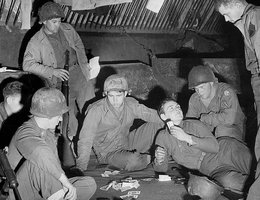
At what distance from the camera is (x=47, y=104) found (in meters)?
4.11

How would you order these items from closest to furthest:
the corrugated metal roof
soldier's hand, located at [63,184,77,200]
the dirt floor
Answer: soldier's hand, located at [63,184,77,200], the dirt floor, the corrugated metal roof

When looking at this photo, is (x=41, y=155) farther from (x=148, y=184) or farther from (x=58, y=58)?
(x=58, y=58)

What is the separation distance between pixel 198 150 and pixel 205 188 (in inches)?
40.1

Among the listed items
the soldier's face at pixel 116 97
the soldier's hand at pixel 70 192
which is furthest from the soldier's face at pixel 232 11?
the soldier's hand at pixel 70 192

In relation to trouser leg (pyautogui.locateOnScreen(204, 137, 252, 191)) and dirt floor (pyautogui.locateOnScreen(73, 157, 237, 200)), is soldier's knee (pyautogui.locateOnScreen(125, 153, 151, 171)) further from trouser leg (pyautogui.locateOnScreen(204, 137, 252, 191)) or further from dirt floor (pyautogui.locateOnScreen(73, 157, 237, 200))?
trouser leg (pyautogui.locateOnScreen(204, 137, 252, 191))

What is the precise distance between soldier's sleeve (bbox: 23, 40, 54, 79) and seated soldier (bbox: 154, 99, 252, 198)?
76.6 inches

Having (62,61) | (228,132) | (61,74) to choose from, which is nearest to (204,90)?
(228,132)

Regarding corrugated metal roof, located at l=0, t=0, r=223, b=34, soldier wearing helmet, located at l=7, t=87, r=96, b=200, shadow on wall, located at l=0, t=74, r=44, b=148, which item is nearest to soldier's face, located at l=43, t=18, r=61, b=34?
corrugated metal roof, located at l=0, t=0, r=223, b=34

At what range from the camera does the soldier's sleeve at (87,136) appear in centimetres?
562

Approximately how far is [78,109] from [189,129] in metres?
2.63

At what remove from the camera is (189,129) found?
211 inches

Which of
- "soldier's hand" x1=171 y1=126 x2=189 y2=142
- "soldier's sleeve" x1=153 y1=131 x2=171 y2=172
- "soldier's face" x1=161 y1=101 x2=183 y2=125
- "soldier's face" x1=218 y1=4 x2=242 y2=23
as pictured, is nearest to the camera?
"soldier's face" x1=218 y1=4 x2=242 y2=23

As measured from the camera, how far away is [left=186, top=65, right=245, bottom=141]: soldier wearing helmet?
18.9 feet

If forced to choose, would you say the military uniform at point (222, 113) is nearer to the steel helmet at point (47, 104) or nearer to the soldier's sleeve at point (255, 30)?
the soldier's sleeve at point (255, 30)
